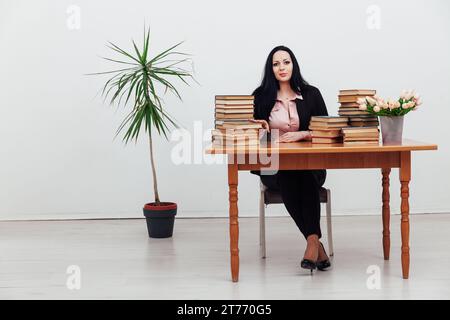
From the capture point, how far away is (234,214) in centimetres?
Answer: 309

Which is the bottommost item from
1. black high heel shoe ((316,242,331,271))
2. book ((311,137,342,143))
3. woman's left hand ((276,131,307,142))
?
black high heel shoe ((316,242,331,271))

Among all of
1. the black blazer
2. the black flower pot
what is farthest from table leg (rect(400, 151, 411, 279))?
the black flower pot

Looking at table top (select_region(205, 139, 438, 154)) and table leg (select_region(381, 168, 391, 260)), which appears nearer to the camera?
table top (select_region(205, 139, 438, 154))

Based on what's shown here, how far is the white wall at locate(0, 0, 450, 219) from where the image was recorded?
5066 mm

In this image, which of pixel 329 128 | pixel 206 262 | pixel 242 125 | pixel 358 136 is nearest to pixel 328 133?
pixel 329 128

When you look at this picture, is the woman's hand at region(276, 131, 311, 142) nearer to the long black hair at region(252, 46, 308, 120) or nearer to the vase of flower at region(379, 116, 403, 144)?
the long black hair at region(252, 46, 308, 120)

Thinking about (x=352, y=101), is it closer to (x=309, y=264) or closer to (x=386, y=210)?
(x=386, y=210)

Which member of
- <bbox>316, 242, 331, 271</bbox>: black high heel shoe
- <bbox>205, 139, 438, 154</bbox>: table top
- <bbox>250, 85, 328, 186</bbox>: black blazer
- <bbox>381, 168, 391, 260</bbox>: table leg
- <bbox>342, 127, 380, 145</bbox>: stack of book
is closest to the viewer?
<bbox>205, 139, 438, 154</bbox>: table top

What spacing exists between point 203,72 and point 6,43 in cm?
175

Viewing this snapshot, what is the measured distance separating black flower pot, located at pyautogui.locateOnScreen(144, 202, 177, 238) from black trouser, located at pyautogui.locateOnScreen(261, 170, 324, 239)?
120 centimetres

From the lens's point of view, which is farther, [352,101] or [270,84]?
[270,84]

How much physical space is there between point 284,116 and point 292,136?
33cm

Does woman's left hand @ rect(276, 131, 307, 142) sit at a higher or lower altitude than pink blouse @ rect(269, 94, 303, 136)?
lower
